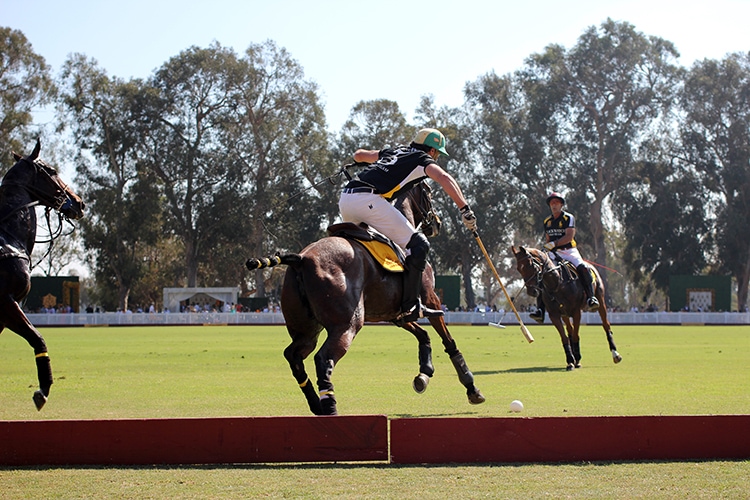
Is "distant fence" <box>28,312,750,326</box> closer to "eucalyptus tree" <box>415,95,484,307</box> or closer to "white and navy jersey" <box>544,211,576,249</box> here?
"eucalyptus tree" <box>415,95,484,307</box>

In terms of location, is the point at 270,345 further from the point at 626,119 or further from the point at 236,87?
the point at 626,119

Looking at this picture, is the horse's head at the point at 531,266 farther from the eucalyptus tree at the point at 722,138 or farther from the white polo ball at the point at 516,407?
the eucalyptus tree at the point at 722,138

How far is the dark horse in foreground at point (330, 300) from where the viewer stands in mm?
8609

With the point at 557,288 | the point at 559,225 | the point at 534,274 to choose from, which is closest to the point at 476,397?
the point at 534,274

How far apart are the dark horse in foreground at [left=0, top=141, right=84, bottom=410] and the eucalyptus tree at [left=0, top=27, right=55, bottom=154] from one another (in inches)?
2427

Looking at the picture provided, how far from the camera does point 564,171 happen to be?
7981 centimetres

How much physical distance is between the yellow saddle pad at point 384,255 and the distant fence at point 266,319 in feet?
164

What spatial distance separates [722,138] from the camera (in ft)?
260

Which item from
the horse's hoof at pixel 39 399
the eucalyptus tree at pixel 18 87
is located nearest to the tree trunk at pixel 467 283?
the eucalyptus tree at pixel 18 87

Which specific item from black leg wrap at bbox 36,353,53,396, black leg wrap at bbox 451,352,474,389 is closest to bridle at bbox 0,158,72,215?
black leg wrap at bbox 36,353,53,396

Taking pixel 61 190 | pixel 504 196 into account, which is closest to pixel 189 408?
pixel 61 190

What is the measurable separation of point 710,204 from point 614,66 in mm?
14843

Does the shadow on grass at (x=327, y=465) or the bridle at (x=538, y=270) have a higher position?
the bridle at (x=538, y=270)

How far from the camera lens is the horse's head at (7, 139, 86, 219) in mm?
10336
